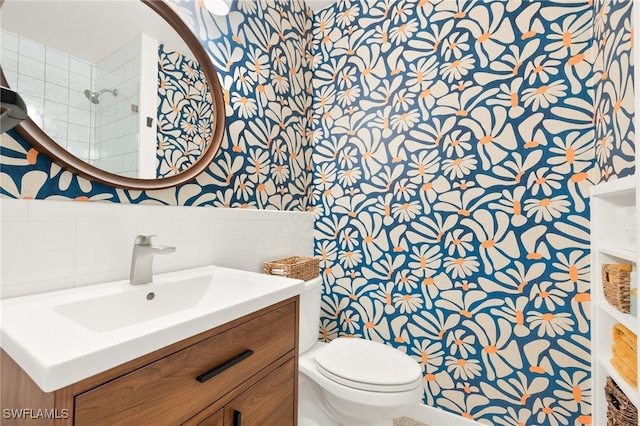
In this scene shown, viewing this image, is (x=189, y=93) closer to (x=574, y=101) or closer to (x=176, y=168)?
(x=176, y=168)

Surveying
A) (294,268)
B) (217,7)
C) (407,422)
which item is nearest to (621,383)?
(407,422)

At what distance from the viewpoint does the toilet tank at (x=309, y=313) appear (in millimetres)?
1507

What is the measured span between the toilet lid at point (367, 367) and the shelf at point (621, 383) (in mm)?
639

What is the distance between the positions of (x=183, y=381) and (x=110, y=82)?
97 cm

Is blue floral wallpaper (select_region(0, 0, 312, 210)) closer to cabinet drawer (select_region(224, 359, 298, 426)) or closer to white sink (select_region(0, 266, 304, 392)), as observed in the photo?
white sink (select_region(0, 266, 304, 392))

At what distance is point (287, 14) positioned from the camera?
1897 millimetres

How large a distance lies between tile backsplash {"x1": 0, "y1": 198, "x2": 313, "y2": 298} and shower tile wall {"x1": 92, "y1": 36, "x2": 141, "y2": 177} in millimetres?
154

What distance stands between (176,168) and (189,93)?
1.09 feet

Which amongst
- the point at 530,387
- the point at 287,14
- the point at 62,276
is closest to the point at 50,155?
the point at 62,276

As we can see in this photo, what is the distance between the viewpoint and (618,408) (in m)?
1.07

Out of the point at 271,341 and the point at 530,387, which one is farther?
the point at 530,387

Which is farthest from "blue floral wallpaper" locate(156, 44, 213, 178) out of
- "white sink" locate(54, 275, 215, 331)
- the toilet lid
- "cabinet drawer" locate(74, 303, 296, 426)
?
the toilet lid

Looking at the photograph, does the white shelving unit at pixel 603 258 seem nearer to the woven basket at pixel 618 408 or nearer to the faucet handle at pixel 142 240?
the woven basket at pixel 618 408

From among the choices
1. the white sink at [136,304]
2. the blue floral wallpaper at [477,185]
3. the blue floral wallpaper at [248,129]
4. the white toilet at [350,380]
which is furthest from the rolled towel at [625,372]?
the blue floral wallpaper at [248,129]
